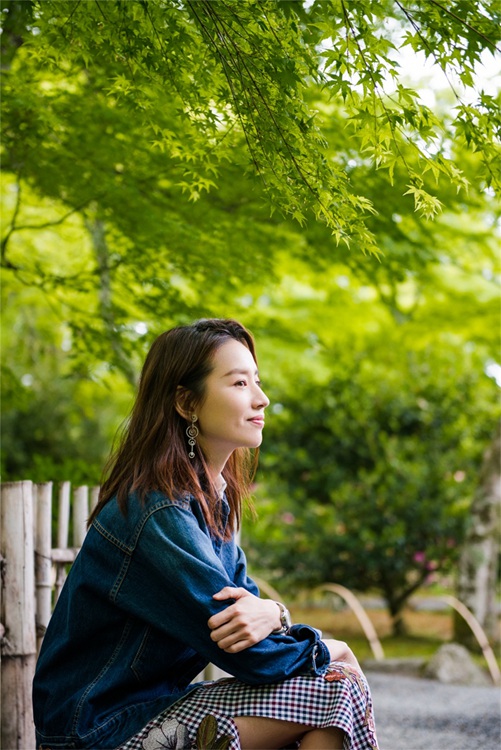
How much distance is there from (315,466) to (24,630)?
18.3 ft

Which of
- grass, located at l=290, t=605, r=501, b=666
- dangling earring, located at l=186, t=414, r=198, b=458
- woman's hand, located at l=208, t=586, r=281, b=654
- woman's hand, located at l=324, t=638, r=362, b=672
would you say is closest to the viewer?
woman's hand, located at l=208, t=586, r=281, b=654

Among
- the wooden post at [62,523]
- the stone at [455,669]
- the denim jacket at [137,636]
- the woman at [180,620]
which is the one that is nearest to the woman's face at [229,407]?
the woman at [180,620]

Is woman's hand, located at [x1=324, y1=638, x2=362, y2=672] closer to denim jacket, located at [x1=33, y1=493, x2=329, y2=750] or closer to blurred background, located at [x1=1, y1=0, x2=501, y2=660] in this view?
denim jacket, located at [x1=33, y1=493, x2=329, y2=750]

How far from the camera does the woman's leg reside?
2.02m

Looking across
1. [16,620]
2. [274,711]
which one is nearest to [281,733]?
[274,711]

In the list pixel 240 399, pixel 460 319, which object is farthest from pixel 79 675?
pixel 460 319

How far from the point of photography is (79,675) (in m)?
2.17

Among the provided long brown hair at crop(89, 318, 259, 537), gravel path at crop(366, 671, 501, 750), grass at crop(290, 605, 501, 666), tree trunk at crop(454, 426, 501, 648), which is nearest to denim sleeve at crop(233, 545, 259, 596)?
long brown hair at crop(89, 318, 259, 537)

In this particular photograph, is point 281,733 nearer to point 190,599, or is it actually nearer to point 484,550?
point 190,599

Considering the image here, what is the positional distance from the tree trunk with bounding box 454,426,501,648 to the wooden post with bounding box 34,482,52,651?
487 centimetres

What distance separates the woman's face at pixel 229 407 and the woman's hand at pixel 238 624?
20.1 inches

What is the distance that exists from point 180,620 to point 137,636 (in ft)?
0.56

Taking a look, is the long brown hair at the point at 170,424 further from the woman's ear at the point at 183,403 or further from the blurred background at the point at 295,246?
the blurred background at the point at 295,246

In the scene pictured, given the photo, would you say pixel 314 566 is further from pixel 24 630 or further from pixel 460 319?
pixel 24 630
